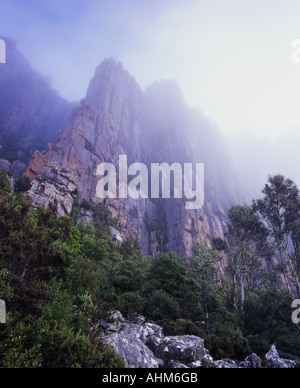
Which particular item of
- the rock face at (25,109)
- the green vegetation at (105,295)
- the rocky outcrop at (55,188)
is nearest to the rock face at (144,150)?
the rocky outcrop at (55,188)

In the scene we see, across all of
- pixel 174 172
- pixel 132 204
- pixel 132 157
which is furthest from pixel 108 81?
pixel 132 204

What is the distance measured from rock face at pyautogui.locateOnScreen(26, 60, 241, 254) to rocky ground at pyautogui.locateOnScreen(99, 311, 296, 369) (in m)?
31.1

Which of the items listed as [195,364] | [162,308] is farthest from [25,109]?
[195,364]

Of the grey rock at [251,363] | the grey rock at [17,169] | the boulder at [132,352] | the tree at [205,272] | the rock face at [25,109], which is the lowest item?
the grey rock at [251,363]

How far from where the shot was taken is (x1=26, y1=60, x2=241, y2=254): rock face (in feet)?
192

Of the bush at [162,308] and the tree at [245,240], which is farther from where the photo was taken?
the tree at [245,240]

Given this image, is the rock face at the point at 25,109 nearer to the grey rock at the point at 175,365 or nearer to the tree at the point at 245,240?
the tree at the point at 245,240

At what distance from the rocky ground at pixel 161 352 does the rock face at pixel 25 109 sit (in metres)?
67.3

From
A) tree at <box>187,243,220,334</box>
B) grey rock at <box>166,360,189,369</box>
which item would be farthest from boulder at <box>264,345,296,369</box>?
tree at <box>187,243,220,334</box>

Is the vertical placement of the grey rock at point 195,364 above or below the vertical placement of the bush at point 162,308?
below

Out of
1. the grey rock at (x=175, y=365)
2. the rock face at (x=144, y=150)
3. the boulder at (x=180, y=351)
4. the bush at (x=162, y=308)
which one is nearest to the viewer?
the grey rock at (x=175, y=365)

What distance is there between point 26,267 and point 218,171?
4629 inches

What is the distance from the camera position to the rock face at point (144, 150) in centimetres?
5856

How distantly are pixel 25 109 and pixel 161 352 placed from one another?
4714 inches
